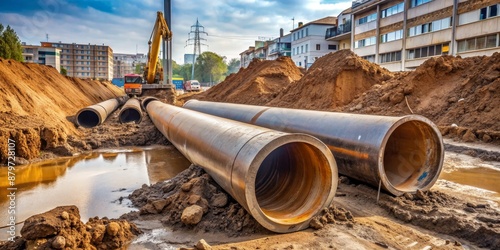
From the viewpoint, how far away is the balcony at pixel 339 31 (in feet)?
137

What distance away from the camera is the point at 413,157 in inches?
239

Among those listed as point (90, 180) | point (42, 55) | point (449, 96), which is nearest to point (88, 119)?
point (90, 180)

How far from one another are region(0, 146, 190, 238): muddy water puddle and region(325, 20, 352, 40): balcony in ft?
118

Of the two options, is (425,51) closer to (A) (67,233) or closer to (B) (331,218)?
(B) (331,218)

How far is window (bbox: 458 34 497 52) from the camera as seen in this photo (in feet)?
71.9

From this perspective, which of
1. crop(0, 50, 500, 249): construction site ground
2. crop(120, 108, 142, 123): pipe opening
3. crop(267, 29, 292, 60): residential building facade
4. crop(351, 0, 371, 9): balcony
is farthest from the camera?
crop(267, 29, 292, 60): residential building facade

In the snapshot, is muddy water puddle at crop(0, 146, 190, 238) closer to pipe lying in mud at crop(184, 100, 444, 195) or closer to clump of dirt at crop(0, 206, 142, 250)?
clump of dirt at crop(0, 206, 142, 250)

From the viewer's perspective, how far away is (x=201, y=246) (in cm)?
358

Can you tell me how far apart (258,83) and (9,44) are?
31819 millimetres

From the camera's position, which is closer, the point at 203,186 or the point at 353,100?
the point at 203,186

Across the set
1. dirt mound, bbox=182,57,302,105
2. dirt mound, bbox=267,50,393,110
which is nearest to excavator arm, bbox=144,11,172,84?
dirt mound, bbox=182,57,302,105

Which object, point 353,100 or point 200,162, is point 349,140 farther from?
point 353,100

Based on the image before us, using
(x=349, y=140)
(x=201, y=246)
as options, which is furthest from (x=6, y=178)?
(x=349, y=140)

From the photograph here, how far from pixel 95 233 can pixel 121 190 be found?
3.12 metres
